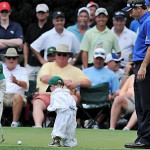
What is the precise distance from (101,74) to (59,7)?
15.2ft

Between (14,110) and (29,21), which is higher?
(29,21)

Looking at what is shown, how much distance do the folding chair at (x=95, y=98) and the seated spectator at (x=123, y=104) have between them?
0.34 meters

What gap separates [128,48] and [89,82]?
6.74 feet

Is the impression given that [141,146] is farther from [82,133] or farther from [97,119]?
[97,119]

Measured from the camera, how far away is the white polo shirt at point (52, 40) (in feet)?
52.7

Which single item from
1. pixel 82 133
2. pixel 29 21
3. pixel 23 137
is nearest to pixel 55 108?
pixel 23 137

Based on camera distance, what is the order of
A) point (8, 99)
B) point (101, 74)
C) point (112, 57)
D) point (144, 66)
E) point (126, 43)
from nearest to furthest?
point (144, 66)
point (8, 99)
point (101, 74)
point (112, 57)
point (126, 43)

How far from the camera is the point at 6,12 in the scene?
1584cm

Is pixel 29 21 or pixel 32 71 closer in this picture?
pixel 32 71

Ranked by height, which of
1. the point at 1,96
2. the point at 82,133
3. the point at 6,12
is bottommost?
the point at 82,133

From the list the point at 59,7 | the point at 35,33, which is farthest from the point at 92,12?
the point at 59,7

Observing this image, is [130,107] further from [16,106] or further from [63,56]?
[16,106]

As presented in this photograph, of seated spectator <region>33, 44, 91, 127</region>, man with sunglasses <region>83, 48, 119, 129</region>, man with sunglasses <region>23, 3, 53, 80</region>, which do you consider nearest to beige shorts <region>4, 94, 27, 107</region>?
seated spectator <region>33, 44, 91, 127</region>

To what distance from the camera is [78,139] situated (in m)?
11.7
